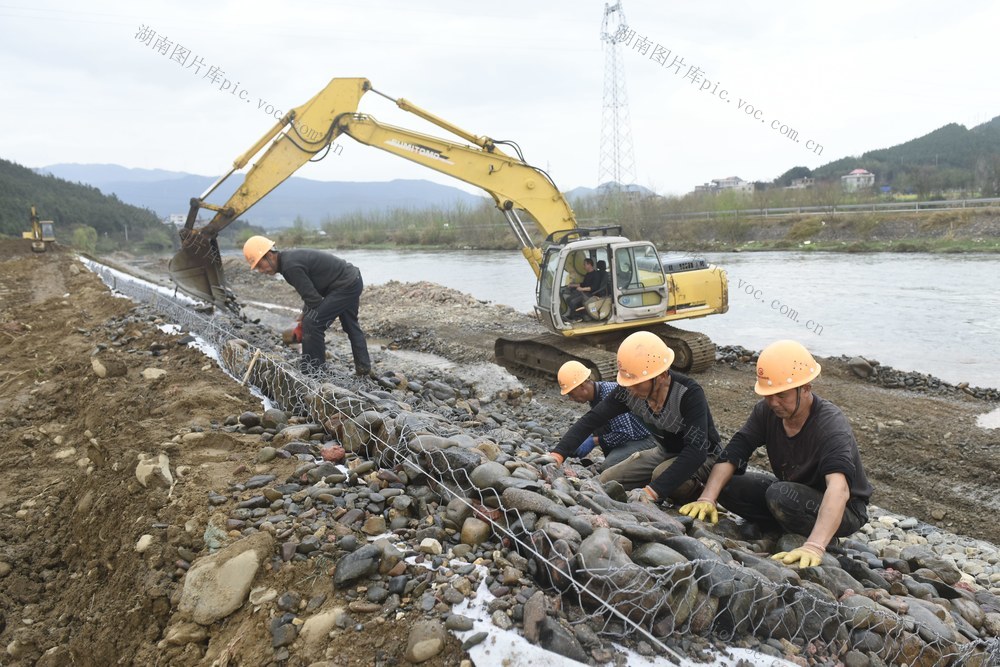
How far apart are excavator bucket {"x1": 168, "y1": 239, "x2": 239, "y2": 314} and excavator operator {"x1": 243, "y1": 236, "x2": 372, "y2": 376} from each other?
14.1ft

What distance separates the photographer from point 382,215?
188ft

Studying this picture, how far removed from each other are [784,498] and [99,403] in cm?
501

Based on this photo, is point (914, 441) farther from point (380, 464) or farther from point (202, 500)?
point (202, 500)

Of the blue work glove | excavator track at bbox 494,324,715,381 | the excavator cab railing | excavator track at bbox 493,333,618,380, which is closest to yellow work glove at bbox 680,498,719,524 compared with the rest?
the blue work glove

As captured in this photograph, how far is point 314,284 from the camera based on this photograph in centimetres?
645

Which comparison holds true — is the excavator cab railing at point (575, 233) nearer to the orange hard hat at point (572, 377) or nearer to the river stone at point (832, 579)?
the orange hard hat at point (572, 377)

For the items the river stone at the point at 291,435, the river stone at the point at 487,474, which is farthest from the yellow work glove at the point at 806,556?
the river stone at the point at 291,435

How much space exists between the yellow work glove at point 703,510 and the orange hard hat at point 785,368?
74cm

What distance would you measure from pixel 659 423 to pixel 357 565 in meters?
2.11

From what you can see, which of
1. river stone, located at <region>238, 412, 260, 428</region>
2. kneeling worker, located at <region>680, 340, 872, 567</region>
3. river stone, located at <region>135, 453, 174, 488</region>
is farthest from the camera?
river stone, located at <region>238, 412, 260, 428</region>

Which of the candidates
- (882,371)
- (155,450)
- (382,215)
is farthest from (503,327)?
(382,215)

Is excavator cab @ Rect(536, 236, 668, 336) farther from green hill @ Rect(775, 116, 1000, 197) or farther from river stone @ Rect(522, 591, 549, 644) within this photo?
green hill @ Rect(775, 116, 1000, 197)

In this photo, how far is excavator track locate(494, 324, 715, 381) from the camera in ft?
28.6

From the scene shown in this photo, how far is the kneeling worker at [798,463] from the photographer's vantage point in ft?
10.6
